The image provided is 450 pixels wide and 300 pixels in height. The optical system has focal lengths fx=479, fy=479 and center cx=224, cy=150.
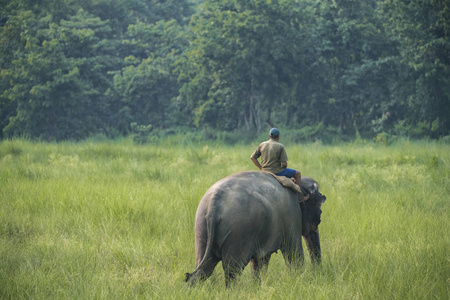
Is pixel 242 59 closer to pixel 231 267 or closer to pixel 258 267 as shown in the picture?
pixel 258 267

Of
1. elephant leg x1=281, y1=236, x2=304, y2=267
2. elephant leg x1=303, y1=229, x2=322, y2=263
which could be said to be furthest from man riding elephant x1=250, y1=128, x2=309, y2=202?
elephant leg x1=303, y1=229, x2=322, y2=263

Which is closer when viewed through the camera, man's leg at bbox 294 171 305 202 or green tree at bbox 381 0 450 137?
man's leg at bbox 294 171 305 202

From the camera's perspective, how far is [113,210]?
6777 millimetres

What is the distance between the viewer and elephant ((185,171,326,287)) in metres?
3.98

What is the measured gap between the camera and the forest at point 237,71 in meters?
22.3

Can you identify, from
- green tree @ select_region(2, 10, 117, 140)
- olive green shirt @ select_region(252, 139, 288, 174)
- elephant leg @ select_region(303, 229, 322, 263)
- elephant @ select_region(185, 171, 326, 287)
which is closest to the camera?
elephant @ select_region(185, 171, 326, 287)

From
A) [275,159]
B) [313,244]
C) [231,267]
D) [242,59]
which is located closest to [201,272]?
[231,267]

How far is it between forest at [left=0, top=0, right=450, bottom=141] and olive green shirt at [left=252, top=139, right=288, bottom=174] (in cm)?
1827

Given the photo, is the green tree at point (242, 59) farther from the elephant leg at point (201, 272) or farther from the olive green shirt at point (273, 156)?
the elephant leg at point (201, 272)

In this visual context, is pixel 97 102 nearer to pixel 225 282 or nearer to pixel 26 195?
pixel 26 195

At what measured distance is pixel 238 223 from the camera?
3.97m

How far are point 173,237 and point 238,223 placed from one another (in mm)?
2279

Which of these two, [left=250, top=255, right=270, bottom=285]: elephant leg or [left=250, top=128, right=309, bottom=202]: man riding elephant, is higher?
[left=250, top=128, right=309, bottom=202]: man riding elephant

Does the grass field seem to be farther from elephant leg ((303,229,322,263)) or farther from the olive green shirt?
the olive green shirt
